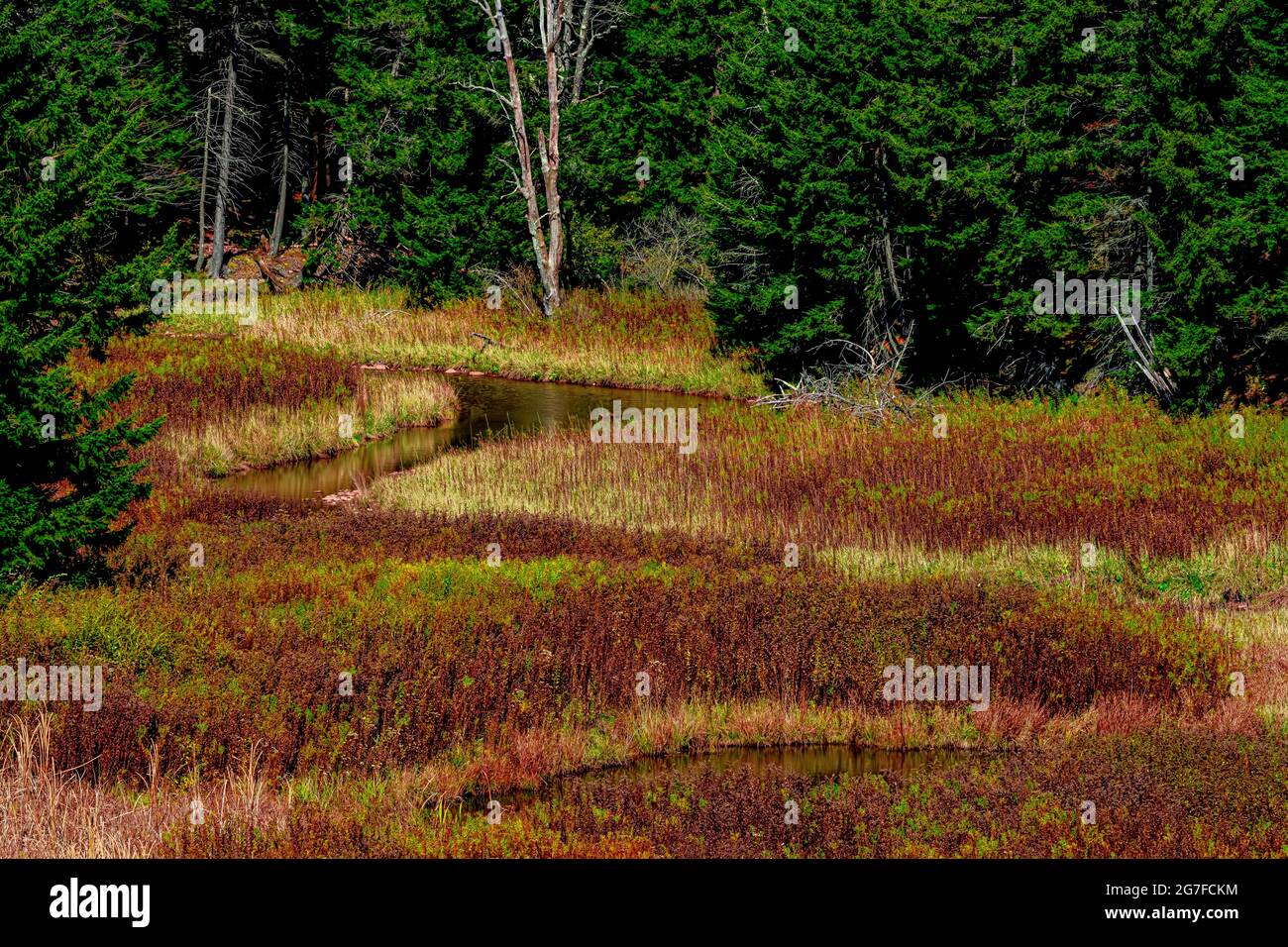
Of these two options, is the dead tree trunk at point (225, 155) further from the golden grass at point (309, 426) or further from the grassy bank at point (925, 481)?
the grassy bank at point (925, 481)

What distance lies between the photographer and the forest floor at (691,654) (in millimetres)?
7332

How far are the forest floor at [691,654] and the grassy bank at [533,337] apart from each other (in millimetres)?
11428

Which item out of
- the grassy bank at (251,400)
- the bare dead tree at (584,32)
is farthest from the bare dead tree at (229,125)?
the grassy bank at (251,400)

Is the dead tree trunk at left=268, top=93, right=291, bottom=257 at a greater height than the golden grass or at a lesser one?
greater

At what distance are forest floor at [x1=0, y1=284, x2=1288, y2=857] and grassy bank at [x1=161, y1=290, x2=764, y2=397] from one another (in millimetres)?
11428

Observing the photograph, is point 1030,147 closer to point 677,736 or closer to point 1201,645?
point 1201,645

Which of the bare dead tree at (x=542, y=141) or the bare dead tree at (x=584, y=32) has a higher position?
the bare dead tree at (x=584, y=32)

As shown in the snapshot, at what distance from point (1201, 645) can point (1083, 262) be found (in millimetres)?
14768

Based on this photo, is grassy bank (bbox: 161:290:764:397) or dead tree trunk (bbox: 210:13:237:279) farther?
dead tree trunk (bbox: 210:13:237:279)

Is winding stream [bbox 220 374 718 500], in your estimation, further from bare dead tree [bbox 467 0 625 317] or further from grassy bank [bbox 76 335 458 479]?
bare dead tree [bbox 467 0 625 317]

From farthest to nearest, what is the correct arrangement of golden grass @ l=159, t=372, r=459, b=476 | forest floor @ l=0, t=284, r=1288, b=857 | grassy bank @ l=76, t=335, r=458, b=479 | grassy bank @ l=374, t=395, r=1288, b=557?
grassy bank @ l=76, t=335, r=458, b=479 < golden grass @ l=159, t=372, r=459, b=476 < grassy bank @ l=374, t=395, r=1288, b=557 < forest floor @ l=0, t=284, r=1288, b=857

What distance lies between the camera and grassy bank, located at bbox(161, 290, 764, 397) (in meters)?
30.9

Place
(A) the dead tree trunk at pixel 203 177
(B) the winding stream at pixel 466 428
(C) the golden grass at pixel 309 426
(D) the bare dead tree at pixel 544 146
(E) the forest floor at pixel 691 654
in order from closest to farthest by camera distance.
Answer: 1. (E) the forest floor at pixel 691 654
2. (B) the winding stream at pixel 466 428
3. (C) the golden grass at pixel 309 426
4. (D) the bare dead tree at pixel 544 146
5. (A) the dead tree trunk at pixel 203 177

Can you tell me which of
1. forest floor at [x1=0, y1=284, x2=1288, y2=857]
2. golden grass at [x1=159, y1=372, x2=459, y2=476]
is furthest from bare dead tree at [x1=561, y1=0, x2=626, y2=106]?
forest floor at [x1=0, y1=284, x2=1288, y2=857]
